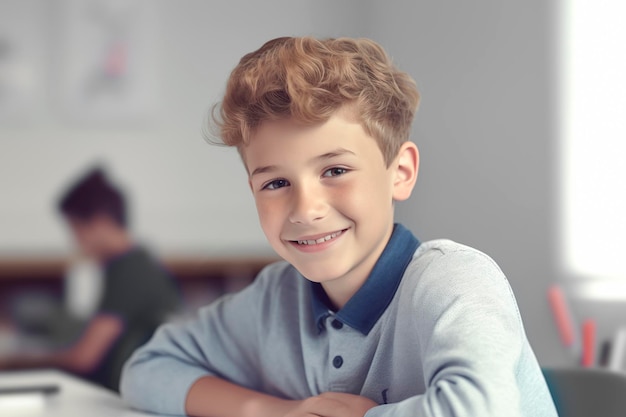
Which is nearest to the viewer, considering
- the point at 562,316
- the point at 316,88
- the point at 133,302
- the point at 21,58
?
the point at 316,88

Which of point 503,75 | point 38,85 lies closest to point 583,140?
point 503,75

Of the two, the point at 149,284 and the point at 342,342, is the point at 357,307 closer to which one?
the point at 342,342

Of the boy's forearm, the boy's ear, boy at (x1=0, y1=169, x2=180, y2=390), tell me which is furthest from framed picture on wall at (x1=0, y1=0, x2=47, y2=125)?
the boy's ear

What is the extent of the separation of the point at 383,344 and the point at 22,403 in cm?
48

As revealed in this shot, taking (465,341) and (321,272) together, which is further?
(321,272)

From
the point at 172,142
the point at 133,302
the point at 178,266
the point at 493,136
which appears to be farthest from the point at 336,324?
the point at 172,142

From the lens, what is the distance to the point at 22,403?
3.26ft

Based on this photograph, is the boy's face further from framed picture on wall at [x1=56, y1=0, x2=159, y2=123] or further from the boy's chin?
framed picture on wall at [x1=56, y1=0, x2=159, y2=123]

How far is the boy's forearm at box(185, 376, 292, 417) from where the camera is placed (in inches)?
32.6

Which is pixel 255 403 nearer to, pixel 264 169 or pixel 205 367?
pixel 205 367

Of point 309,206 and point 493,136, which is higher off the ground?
point 309,206

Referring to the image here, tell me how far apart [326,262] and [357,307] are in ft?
0.19

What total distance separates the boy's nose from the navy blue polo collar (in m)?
0.10

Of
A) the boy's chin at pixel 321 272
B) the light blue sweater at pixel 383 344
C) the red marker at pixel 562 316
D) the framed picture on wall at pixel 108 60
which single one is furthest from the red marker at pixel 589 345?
the framed picture on wall at pixel 108 60
